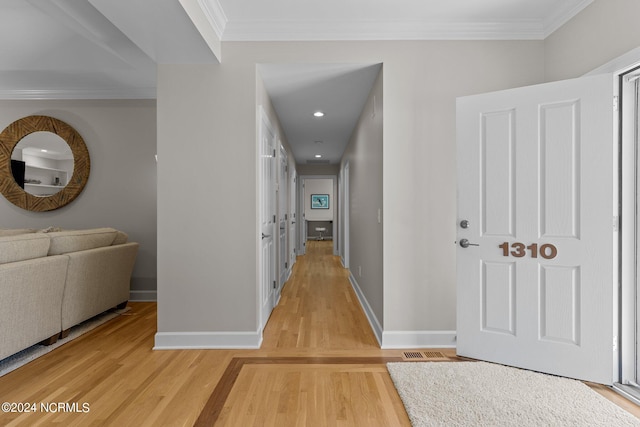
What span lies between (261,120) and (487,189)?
6.32ft

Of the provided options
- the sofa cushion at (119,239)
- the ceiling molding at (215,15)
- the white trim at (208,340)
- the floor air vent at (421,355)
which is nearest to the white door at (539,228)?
the floor air vent at (421,355)

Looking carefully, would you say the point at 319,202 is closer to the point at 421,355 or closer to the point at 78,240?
the point at 78,240

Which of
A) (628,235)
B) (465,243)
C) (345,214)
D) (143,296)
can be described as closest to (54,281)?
(143,296)

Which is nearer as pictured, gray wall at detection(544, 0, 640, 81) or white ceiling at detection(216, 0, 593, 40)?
gray wall at detection(544, 0, 640, 81)

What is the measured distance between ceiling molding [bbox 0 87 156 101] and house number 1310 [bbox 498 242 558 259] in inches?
167

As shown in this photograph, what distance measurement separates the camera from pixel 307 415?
1.74 m

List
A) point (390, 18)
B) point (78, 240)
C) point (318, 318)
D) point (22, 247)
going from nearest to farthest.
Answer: point (22, 247) < point (390, 18) < point (78, 240) < point (318, 318)

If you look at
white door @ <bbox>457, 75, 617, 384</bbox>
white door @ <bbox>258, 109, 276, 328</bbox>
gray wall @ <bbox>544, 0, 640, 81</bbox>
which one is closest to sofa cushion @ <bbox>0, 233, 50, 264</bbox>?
white door @ <bbox>258, 109, 276, 328</bbox>

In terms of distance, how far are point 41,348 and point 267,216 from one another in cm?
212

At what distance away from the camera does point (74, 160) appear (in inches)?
162

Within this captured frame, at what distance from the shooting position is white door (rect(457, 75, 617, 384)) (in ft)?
6.59

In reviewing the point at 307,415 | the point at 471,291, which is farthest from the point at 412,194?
the point at 307,415

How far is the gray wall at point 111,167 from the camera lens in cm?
413

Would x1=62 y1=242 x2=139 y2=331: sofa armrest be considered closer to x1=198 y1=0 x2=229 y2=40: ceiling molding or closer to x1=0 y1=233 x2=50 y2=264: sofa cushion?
x1=0 y1=233 x2=50 y2=264: sofa cushion
